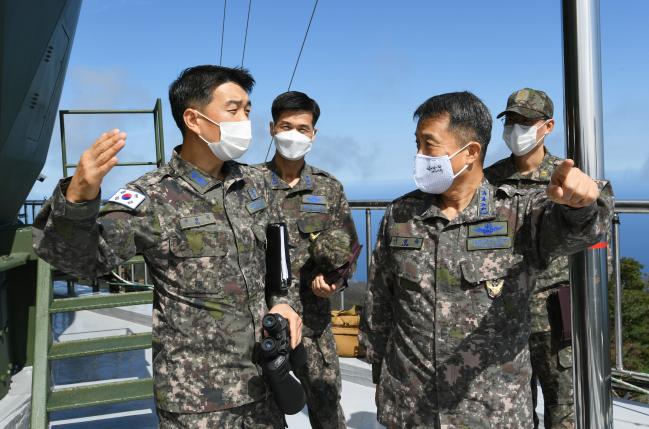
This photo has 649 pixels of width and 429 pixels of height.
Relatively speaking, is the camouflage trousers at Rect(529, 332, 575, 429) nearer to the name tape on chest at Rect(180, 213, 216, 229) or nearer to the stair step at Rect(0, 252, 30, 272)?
the name tape on chest at Rect(180, 213, 216, 229)

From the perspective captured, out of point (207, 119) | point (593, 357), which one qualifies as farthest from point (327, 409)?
point (593, 357)

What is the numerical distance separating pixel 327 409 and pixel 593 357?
2075mm

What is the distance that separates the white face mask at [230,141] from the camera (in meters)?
2.23

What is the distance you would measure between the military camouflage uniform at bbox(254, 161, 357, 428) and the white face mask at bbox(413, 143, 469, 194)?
1.10 m

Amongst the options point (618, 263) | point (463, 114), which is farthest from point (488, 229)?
point (618, 263)

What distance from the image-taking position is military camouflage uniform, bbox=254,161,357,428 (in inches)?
124

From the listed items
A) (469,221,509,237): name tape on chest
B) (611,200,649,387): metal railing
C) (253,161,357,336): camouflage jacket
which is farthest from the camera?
(611,200,649,387): metal railing

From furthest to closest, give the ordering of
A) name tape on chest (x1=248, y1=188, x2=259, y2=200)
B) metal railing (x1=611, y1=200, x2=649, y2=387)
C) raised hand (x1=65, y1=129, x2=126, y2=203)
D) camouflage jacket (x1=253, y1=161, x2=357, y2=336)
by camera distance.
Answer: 1. metal railing (x1=611, y1=200, x2=649, y2=387)
2. camouflage jacket (x1=253, y1=161, x2=357, y2=336)
3. name tape on chest (x1=248, y1=188, x2=259, y2=200)
4. raised hand (x1=65, y1=129, x2=126, y2=203)

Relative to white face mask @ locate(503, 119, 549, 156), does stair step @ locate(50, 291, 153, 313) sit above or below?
below

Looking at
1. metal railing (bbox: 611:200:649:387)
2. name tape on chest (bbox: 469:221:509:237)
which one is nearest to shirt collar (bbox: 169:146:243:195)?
name tape on chest (bbox: 469:221:509:237)

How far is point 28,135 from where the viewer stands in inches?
164

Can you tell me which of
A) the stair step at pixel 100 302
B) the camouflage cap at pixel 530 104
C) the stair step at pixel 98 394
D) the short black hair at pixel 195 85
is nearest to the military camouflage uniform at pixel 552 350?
the camouflage cap at pixel 530 104

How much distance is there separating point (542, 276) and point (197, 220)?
179cm

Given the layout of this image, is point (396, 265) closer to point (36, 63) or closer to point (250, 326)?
point (250, 326)
